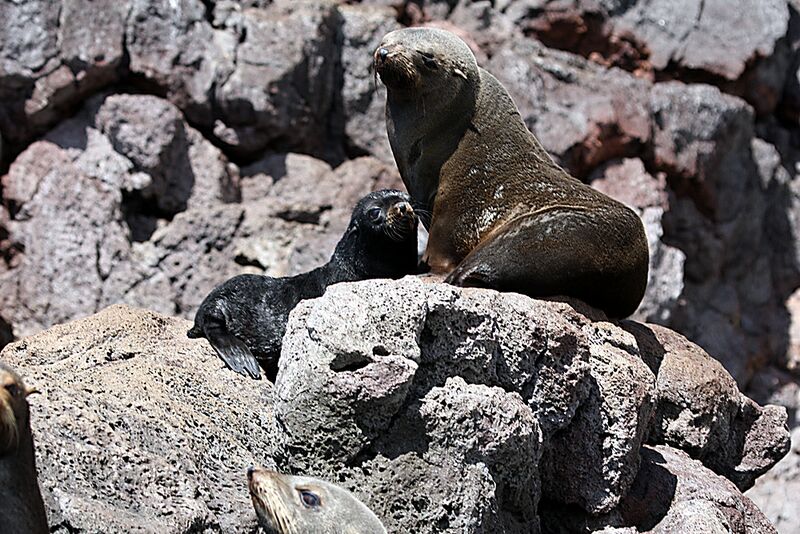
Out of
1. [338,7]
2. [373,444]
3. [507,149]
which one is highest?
[507,149]

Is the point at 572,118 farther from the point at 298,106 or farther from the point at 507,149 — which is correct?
the point at 507,149

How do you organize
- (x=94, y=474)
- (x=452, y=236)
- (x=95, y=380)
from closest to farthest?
(x=94, y=474) < (x=95, y=380) < (x=452, y=236)

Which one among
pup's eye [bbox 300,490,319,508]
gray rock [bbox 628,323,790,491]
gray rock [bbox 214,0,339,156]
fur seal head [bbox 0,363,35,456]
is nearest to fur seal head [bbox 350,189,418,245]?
gray rock [bbox 628,323,790,491]

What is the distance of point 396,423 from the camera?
5645 millimetres

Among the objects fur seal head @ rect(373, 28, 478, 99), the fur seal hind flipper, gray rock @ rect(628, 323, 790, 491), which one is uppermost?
fur seal head @ rect(373, 28, 478, 99)

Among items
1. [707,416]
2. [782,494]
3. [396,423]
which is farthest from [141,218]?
[396,423]

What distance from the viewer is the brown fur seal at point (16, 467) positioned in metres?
4.50

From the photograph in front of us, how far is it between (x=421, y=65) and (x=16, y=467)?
368cm

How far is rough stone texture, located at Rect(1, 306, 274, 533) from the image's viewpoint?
5.21m

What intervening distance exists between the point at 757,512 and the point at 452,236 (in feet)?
7.18

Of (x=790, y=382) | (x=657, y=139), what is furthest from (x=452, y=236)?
(x=790, y=382)

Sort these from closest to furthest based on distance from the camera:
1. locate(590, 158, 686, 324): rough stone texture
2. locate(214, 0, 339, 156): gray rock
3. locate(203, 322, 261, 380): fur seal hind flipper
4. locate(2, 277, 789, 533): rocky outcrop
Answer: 1. locate(2, 277, 789, 533): rocky outcrop
2. locate(203, 322, 261, 380): fur seal hind flipper
3. locate(214, 0, 339, 156): gray rock
4. locate(590, 158, 686, 324): rough stone texture

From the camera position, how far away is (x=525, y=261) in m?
6.77

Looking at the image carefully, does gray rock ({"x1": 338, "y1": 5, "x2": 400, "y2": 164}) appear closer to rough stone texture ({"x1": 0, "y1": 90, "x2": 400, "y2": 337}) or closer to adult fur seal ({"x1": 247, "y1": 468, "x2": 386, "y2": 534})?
rough stone texture ({"x1": 0, "y1": 90, "x2": 400, "y2": 337})
